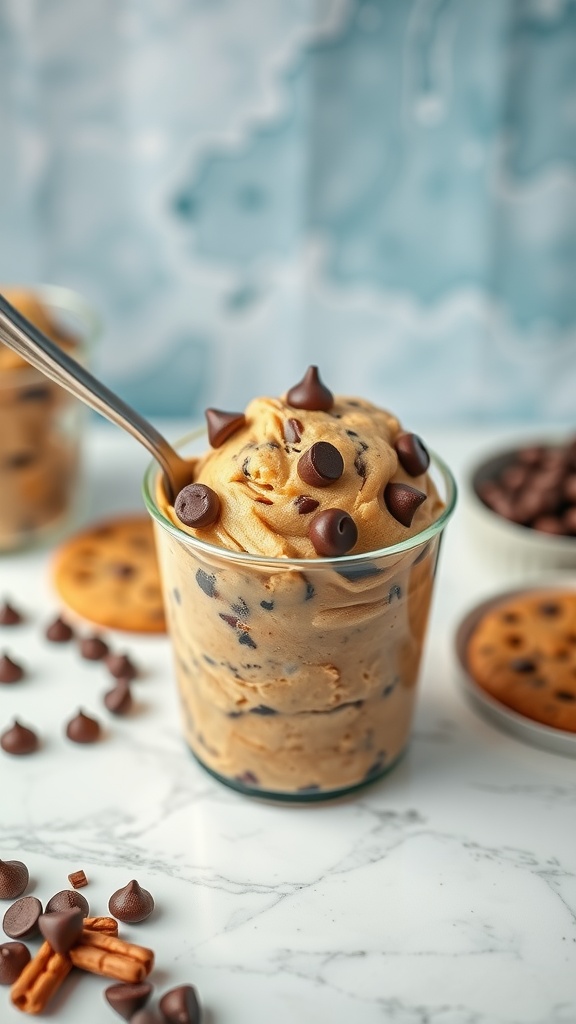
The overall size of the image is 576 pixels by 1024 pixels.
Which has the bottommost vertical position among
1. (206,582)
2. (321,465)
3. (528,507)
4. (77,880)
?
(77,880)

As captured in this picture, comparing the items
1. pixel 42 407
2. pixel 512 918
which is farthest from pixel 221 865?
pixel 42 407

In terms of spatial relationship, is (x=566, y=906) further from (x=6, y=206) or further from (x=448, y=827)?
(x=6, y=206)

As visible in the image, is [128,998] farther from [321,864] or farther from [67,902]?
[321,864]

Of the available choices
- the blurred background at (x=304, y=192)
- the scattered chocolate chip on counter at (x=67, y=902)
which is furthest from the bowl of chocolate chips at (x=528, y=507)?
the scattered chocolate chip on counter at (x=67, y=902)

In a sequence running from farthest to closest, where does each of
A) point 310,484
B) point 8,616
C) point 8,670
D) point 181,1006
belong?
point 8,616 → point 8,670 → point 310,484 → point 181,1006

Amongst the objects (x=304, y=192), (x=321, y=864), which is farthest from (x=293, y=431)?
(x=304, y=192)

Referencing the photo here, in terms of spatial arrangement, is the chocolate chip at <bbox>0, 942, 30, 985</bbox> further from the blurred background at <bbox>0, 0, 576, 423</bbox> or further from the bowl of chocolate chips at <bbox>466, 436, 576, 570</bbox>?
the blurred background at <bbox>0, 0, 576, 423</bbox>

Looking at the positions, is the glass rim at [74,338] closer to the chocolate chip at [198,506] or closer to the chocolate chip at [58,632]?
the chocolate chip at [58,632]
